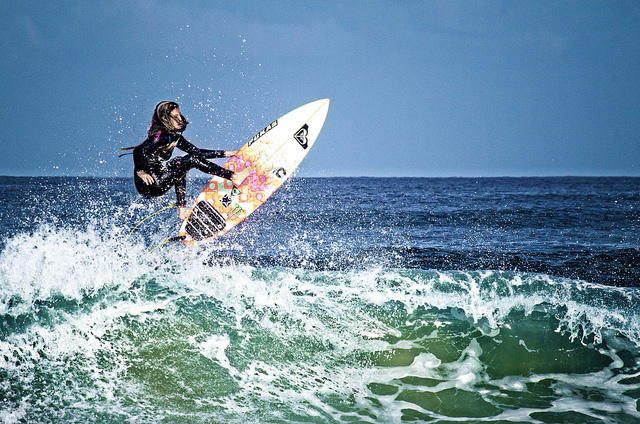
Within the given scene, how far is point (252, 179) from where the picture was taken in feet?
25.6

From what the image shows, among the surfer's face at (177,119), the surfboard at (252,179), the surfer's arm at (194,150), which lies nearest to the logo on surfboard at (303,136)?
the surfboard at (252,179)

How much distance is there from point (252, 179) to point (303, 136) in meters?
1.24

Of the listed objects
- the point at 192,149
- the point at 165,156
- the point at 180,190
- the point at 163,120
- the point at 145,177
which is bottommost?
the point at 180,190

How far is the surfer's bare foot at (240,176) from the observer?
722 cm

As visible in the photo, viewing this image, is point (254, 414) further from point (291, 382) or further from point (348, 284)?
point (348, 284)

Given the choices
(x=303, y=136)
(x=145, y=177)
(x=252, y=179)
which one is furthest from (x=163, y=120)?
(x=303, y=136)

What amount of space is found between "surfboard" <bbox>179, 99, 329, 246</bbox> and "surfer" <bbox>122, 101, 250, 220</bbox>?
1.09 meters

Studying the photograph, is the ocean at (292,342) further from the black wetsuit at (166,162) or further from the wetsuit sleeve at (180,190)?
the black wetsuit at (166,162)

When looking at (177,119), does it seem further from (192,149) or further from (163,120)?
(192,149)

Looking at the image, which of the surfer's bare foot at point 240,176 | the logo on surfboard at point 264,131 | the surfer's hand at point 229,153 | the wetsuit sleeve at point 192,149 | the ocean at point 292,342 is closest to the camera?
the ocean at point 292,342

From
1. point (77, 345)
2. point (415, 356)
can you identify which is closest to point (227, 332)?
point (77, 345)

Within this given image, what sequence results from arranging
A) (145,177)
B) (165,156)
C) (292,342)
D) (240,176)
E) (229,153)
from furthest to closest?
(240,176) → (229,153) → (165,156) → (145,177) → (292,342)

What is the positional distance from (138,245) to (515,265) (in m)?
7.68

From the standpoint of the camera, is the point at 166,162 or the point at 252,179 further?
the point at 252,179
